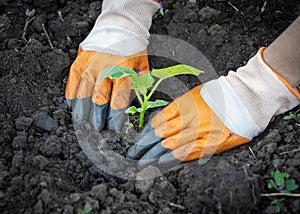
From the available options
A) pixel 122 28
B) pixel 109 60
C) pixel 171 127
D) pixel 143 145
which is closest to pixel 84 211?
pixel 143 145

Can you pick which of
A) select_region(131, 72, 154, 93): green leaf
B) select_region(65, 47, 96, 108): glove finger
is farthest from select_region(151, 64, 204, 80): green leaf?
select_region(65, 47, 96, 108): glove finger

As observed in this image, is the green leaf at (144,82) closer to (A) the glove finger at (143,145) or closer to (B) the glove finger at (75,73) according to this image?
(A) the glove finger at (143,145)

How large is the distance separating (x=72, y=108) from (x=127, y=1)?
22.8 inches

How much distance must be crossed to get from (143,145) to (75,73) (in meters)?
0.48

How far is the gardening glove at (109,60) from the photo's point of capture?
1.80 meters

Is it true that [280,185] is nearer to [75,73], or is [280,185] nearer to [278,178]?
[278,178]

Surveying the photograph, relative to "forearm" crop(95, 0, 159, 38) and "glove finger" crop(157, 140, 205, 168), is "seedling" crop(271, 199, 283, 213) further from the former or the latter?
"forearm" crop(95, 0, 159, 38)

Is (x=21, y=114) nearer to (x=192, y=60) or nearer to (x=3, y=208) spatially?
(x=3, y=208)

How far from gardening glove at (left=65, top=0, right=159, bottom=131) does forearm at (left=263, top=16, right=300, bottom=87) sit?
1.92 ft

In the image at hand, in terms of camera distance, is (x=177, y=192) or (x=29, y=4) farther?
(x=29, y=4)

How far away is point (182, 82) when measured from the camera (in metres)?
2.02

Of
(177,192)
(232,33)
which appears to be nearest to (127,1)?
(232,33)

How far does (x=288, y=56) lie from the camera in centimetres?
168

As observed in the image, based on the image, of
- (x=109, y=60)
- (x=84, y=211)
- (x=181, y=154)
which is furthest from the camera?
(x=109, y=60)
